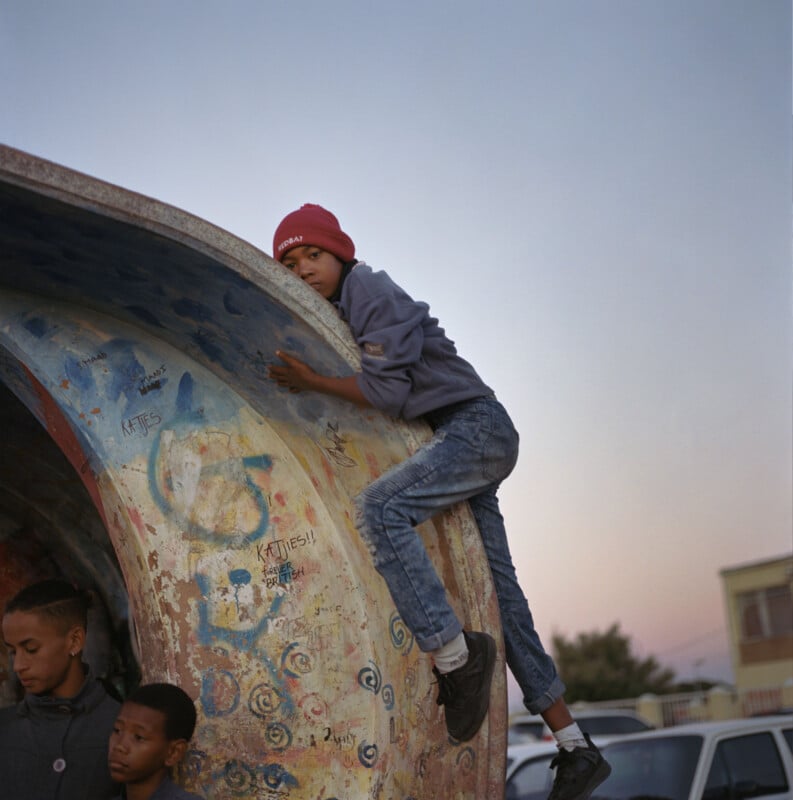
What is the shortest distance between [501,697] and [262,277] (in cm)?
173

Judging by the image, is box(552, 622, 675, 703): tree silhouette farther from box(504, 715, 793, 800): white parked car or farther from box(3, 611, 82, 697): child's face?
box(3, 611, 82, 697): child's face

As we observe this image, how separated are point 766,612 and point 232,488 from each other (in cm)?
3708

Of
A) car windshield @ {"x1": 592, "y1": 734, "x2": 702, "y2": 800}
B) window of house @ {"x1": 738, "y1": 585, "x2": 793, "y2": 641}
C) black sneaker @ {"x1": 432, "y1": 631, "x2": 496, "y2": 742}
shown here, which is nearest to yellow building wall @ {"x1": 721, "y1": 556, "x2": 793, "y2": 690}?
window of house @ {"x1": 738, "y1": 585, "x2": 793, "y2": 641}

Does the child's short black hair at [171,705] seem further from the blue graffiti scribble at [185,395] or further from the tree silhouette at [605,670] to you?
the tree silhouette at [605,670]

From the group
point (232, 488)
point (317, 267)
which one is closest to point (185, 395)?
point (232, 488)

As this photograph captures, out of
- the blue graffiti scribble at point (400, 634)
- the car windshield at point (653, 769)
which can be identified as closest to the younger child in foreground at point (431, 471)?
the blue graffiti scribble at point (400, 634)

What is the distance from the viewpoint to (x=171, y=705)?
11.9 ft

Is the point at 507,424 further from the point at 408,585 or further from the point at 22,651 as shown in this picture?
the point at 22,651

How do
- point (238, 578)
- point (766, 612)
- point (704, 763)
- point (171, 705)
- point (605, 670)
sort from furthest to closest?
point (605, 670), point (766, 612), point (704, 763), point (238, 578), point (171, 705)

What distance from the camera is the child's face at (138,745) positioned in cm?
345

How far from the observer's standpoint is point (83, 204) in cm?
343

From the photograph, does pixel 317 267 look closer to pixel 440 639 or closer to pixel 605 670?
pixel 440 639

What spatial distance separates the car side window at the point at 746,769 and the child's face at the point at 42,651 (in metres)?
5.41

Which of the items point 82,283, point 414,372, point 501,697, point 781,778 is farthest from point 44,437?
point 781,778
